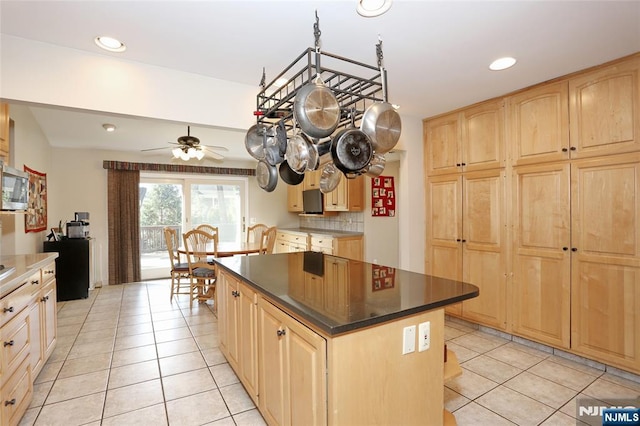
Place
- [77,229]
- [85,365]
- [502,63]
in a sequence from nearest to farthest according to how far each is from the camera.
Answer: [502,63] < [85,365] < [77,229]

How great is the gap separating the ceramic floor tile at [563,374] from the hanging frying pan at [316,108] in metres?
2.55

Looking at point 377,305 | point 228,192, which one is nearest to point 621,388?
point 377,305

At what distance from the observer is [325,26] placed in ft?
6.16

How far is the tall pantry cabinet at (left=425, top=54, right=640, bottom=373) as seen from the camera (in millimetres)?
2266

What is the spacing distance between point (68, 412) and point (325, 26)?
2.91 meters

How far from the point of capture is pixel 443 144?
11.6 ft

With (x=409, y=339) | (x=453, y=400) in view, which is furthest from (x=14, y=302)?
(x=453, y=400)

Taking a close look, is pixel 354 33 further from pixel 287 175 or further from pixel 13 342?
pixel 13 342

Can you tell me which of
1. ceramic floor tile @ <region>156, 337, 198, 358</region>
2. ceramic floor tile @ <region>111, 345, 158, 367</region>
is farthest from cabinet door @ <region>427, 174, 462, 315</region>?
ceramic floor tile @ <region>111, 345, 158, 367</region>

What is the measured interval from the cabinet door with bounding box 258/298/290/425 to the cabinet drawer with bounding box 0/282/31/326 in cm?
138

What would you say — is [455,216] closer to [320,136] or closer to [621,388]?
[621,388]

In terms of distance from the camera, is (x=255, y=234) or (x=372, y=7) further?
(x=255, y=234)

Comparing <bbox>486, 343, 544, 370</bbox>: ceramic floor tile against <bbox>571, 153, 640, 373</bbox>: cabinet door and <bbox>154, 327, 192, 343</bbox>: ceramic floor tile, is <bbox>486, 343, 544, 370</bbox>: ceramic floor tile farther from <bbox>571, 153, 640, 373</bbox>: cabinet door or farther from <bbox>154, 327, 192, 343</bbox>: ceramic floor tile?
<bbox>154, 327, 192, 343</bbox>: ceramic floor tile

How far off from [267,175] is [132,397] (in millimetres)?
1795
